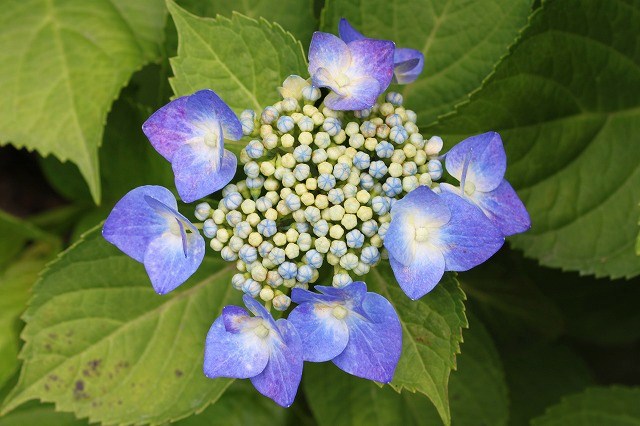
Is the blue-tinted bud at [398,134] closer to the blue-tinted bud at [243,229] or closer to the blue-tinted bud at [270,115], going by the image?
the blue-tinted bud at [270,115]

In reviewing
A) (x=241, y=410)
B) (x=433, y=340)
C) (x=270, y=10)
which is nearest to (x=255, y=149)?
(x=433, y=340)

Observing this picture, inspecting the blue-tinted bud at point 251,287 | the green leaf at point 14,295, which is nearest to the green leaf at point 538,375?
the blue-tinted bud at point 251,287

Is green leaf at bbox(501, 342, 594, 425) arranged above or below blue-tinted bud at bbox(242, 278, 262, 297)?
below

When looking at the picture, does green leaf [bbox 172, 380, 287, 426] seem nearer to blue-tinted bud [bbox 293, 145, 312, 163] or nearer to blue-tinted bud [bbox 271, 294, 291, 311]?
blue-tinted bud [bbox 271, 294, 291, 311]

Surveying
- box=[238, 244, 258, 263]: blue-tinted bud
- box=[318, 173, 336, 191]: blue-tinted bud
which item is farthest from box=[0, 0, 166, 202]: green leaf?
box=[318, 173, 336, 191]: blue-tinted bud

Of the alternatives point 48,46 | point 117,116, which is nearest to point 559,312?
point 117,116
